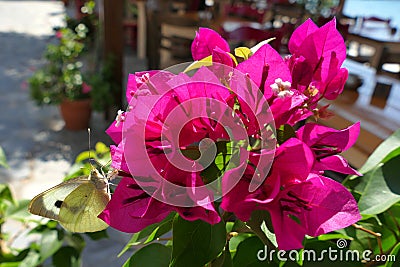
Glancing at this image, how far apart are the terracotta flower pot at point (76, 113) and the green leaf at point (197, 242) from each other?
101 inches

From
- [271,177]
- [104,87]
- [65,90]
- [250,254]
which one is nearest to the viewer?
[271,177]

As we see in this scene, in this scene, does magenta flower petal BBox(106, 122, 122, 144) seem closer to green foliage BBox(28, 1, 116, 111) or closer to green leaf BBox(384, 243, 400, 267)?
green leaf BBox(384, 243, 400, 267)

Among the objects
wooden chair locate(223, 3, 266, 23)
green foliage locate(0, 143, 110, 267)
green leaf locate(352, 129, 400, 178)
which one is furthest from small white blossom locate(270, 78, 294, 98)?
wooden chair locate(223, 3, 266, 23)

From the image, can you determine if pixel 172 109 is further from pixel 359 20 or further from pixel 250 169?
pixel 359 20

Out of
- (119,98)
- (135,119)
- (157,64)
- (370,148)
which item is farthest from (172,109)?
(157,64)

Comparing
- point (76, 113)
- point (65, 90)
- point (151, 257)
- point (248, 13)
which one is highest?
point (151, 257)

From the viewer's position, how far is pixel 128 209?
27cm

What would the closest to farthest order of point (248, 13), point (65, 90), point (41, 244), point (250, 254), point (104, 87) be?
point (250, 254) < point (41, 244) < point (104, 87) < point (65, 90) < point (248, 13)

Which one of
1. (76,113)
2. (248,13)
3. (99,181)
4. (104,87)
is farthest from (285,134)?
(248,13)

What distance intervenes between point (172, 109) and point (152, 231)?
0.13m

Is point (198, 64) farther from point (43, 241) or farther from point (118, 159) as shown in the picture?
point (43, 241)

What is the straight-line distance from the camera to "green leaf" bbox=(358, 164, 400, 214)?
40 cm

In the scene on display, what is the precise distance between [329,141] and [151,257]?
7.2 inches

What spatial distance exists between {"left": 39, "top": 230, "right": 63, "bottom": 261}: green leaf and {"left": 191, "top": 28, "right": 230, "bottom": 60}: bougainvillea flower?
0.45m
